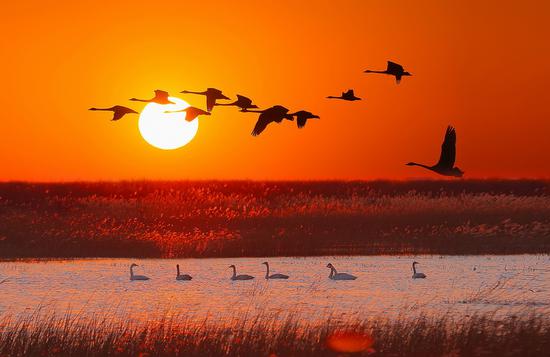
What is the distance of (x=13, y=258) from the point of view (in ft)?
112

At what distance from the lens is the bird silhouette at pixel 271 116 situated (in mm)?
13230

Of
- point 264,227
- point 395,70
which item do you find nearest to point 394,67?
point 395,70

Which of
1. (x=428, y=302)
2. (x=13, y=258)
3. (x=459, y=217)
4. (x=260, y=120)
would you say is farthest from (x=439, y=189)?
(x=260, y=120)

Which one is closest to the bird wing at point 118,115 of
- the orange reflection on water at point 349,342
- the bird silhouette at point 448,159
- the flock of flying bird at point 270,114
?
the flock of flying bird at point 270,114

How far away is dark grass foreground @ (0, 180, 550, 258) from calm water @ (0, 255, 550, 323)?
267 centimetres

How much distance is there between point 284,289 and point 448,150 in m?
13.4

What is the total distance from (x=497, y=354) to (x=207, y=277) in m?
14.3

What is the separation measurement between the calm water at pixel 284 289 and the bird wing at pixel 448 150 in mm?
6697

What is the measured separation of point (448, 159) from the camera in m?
13.3

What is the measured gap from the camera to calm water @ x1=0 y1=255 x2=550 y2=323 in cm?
2298

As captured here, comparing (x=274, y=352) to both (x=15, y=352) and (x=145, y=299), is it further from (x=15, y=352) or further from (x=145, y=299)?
(x=145, y=299)

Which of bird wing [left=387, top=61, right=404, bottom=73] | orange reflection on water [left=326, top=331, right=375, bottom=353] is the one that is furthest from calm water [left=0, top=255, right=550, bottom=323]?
bird wing [left=387, top=61, right=404, bottom=73]

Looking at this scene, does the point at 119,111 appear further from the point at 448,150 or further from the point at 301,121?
the point at 448,150

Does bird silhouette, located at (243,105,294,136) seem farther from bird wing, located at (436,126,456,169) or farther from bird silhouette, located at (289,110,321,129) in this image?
bird wing, located at (436,126,456,169)
